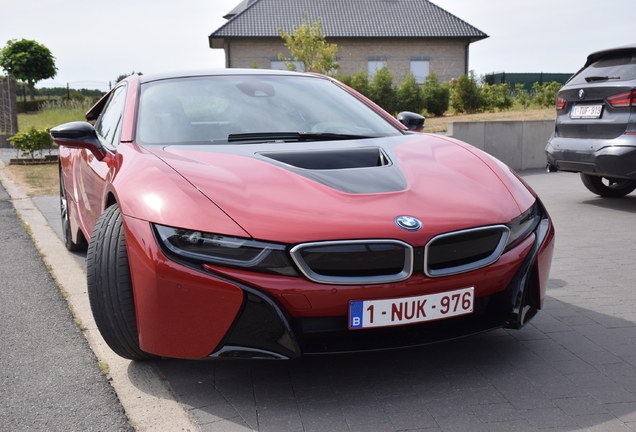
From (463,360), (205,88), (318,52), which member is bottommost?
(463,360)

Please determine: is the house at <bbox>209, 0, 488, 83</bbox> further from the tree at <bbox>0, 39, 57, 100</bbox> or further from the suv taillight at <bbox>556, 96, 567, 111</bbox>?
the suv taillight at <bbox>556, 96, 567, 111</bbox>

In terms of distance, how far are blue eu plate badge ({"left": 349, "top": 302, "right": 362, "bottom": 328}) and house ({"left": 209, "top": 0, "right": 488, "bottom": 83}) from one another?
34.2 meters

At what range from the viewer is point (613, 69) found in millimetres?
6945

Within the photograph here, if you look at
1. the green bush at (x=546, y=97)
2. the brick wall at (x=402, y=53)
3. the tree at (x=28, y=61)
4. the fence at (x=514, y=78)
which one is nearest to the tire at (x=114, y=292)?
the green bush at (x=546, y=97)

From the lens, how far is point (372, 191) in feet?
8.76

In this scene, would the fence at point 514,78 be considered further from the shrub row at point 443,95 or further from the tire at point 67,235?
the tire at point 67,235

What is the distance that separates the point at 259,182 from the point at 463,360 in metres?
1.27

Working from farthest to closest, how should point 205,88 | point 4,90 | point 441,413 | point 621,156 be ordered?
point 4,90 → point 621,156 → point 205,88 → point 441,413

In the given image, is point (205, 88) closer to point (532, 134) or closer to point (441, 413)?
point (441, 413)

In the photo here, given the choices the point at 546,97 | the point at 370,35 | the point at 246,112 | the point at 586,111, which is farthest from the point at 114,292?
the point at 370,35

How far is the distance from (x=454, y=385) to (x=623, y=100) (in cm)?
505

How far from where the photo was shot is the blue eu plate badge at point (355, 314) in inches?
94.4

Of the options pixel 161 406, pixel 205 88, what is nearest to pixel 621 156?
pixel 205 88

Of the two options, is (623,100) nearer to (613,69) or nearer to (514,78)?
(613,69)
